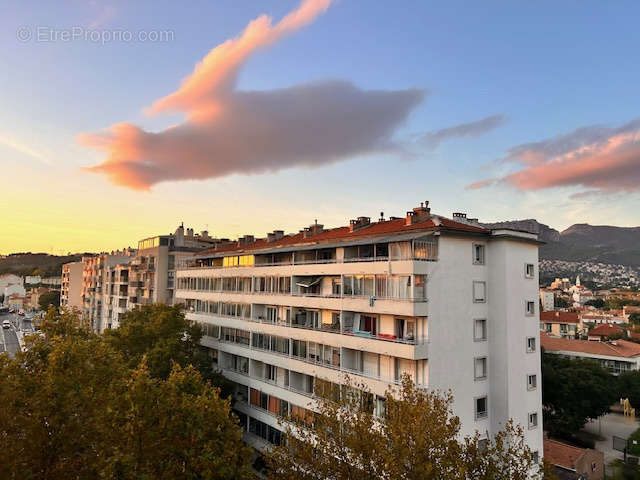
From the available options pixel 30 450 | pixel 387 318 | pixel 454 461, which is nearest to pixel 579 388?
pixel 387 318

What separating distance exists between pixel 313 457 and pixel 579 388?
48.3 metres

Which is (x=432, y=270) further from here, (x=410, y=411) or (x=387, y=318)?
(x=410, y=411)

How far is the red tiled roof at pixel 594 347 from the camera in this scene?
7702cm

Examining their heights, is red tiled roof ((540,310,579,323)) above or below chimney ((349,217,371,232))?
below

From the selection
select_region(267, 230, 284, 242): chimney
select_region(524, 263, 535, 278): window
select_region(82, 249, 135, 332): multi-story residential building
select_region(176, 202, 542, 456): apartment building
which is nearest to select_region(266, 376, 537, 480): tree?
select_region(176, 202, 542, 456): apartment building

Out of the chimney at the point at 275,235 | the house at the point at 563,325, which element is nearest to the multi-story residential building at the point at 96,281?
the chimney at the point at 275,235

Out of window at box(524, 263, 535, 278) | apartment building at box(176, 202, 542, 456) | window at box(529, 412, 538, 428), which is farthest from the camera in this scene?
window at box(524, 263, 535, 278)

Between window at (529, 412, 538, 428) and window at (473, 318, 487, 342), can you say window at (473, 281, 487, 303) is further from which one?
window at (529, 412, 538, 428)

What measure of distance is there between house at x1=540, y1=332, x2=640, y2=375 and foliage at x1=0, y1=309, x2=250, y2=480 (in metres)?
69.4

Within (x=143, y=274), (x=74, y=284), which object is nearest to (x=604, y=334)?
(x=143, y=274)

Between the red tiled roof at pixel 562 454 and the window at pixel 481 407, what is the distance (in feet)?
46.2

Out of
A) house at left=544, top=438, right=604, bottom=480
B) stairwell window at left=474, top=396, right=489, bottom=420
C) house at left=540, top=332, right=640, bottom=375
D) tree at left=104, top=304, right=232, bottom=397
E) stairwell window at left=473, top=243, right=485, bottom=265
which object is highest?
stairwell window at left=473, top=243, right=485, bottom=265

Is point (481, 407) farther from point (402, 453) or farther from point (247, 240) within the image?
point (247, 240)

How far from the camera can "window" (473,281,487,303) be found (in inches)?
1273
